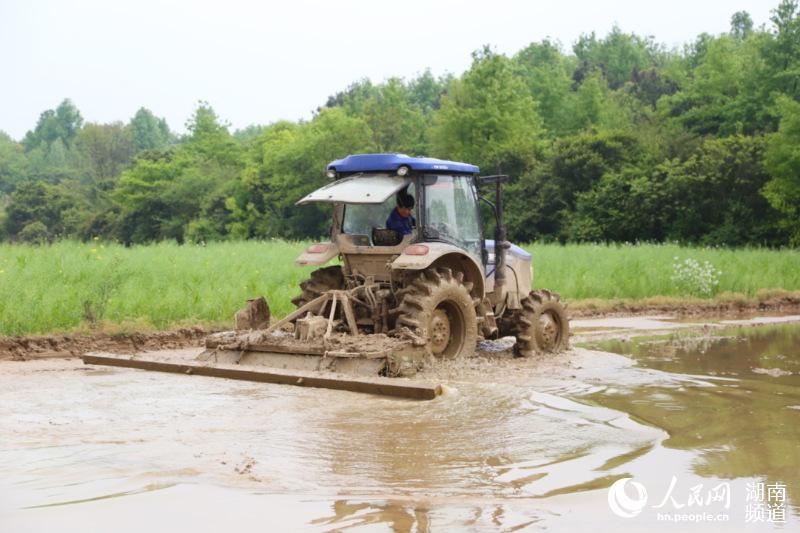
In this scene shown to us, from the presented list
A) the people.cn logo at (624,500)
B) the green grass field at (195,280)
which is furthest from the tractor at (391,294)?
the people.cn logo at (624,500)

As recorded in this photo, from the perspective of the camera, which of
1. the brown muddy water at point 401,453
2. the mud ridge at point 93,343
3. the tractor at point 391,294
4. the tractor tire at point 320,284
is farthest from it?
the mud ridge at point 93,343

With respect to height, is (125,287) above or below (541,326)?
above

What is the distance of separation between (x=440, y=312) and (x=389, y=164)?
180 cm

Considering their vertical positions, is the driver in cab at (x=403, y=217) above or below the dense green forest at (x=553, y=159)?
below

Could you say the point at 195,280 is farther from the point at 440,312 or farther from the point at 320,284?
the point at 440,312

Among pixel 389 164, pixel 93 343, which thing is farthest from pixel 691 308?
pixel 93 343

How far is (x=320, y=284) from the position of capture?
11.8 m

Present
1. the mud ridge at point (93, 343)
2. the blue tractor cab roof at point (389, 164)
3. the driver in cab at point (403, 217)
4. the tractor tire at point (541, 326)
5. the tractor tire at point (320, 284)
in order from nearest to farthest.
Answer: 1. the blue tractor cab roof at point (389, 164)
2. the driver in cab at point (403, 217)
3. the tractor tire at point (320, 284)
4. the mud ridge at point (93, 343)
5. the tractor tire at point (541, 326)

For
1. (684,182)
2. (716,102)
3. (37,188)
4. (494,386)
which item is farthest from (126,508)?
(37,188)

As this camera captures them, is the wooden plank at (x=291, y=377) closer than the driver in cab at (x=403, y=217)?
Yes

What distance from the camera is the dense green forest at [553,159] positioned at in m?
41.5

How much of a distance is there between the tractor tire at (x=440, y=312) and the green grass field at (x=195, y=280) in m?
4.63

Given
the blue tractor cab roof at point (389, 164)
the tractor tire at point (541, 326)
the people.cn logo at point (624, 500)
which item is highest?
the blue tractor cab roof at point (389, 164)

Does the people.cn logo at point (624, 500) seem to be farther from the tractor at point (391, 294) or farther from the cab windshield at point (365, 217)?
the cab windshield at point (365, 217)
